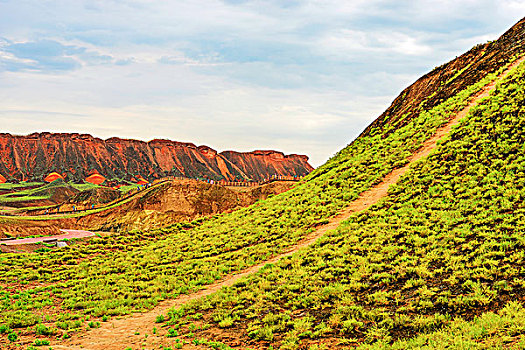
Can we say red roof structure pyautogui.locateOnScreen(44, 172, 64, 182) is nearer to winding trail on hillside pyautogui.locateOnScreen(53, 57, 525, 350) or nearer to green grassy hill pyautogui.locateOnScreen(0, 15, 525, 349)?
green grassy hill pyautogui.locateOnScreen(0, 15, 525, 349)

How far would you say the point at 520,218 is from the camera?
14.0 metres

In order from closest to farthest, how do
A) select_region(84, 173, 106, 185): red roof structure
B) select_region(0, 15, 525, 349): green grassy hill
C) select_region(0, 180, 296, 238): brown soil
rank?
select_region(0, 15, 525, 349): green grassy hill, select_region(0, 180, 296, 238): brown soil, select_region(84, 173, 106, 185): red roof structure

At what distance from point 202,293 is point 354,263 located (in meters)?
7.33

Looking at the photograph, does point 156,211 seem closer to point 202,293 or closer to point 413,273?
point 202,293

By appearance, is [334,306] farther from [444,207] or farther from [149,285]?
[149,285]

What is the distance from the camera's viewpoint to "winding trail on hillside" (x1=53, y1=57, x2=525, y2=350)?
11469 millimetres

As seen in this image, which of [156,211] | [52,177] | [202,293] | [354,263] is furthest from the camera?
[52,177]

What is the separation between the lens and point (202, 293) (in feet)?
55.2

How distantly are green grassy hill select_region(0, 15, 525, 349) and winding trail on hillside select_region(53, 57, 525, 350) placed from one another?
2.33ft

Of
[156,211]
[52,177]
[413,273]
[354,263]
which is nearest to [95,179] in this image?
[52,177]

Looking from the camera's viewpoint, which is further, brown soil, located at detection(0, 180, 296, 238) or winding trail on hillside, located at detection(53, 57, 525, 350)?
brown soil, located at detection(0, 180, 296, 238)

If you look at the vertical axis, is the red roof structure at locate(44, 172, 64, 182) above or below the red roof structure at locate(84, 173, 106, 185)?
above

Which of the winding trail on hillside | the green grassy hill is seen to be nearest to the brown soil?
the green grassy hill

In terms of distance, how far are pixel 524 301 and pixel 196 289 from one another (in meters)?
13.3
